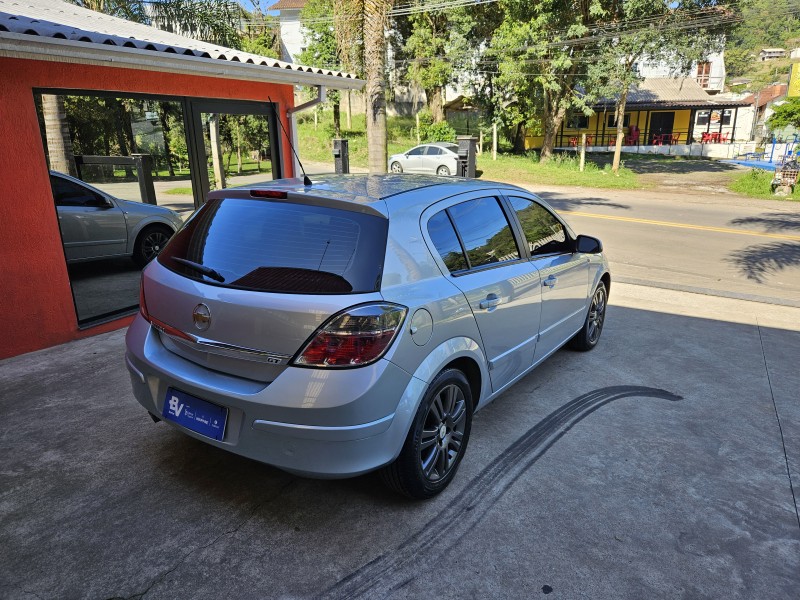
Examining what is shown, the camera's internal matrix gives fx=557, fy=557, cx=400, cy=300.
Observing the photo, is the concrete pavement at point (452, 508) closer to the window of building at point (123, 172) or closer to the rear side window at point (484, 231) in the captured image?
the rear side window at point (484, 231)

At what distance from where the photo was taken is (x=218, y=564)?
8.27ft

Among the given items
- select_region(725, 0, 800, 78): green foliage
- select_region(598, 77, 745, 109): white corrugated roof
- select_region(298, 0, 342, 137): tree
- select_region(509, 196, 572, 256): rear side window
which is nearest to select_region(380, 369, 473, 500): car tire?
select_region(509, 196, 572, 256): rear side window

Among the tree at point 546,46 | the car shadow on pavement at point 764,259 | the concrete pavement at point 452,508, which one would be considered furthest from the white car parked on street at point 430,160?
the concrete pavement at point 452,508

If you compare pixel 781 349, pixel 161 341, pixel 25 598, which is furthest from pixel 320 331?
pixel 781 349

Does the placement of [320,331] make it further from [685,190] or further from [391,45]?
[391,45]

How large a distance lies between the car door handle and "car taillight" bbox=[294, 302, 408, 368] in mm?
918

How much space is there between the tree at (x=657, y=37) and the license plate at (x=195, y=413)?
24.1 metres

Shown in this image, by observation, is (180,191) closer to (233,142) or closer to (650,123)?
(233,142)

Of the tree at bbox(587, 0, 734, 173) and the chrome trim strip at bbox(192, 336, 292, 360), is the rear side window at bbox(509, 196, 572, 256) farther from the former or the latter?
the tree at bbox(587, 0, 734, 173)

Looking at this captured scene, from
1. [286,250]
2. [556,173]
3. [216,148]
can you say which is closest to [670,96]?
[556,173]

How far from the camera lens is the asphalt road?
27.9 ft

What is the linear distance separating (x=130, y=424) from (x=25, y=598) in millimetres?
1513

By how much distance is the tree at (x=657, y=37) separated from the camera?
22281 millimetres

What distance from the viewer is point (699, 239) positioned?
1203cm
